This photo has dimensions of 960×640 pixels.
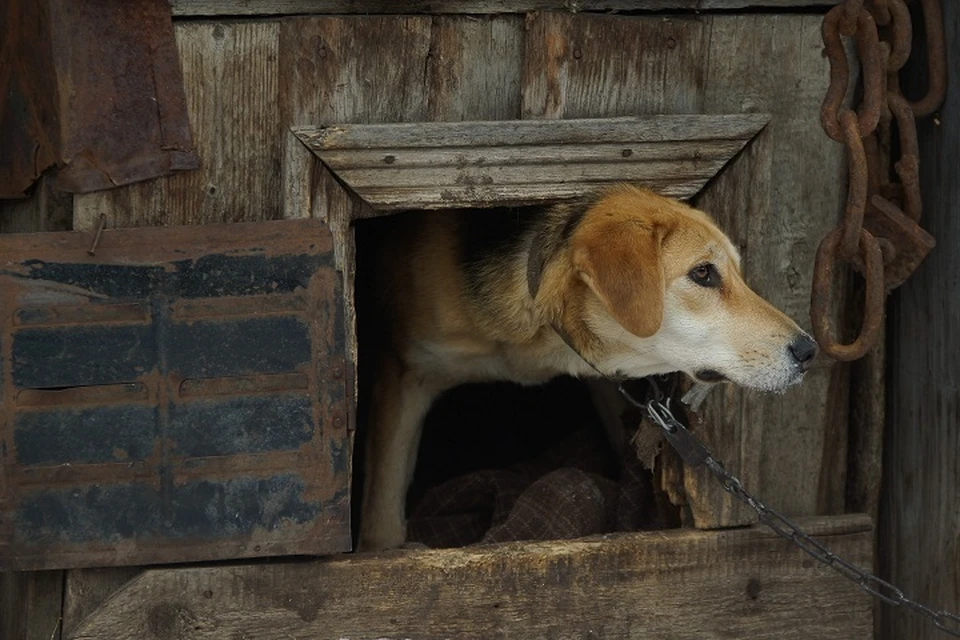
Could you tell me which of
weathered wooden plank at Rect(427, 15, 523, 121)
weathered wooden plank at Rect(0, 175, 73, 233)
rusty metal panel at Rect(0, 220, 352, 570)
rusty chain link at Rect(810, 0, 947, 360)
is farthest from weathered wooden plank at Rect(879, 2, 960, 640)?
weathered wooden plank at Rect(0, 175, 73, 233)

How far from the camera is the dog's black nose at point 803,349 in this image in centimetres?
387

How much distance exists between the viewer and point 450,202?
152 inches

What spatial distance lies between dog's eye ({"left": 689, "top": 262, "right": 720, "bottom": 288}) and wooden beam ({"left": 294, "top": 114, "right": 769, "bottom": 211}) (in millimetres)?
301

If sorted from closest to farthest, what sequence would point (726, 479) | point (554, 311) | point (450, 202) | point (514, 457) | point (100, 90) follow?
point (100, 90), point (450, 202), point (726, 479), point (554, 311), point (514, 457)

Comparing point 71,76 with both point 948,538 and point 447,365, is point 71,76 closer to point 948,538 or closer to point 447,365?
point 447,365

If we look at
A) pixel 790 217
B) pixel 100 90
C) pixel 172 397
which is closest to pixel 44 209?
pixel 100 90

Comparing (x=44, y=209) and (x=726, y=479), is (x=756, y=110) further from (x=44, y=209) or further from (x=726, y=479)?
(x=44, y=209)

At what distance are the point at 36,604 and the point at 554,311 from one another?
176 cm

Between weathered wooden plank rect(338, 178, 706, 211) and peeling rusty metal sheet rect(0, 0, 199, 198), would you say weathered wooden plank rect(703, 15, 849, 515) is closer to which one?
weathered wooden plank rect(338, 178, 706, 211)

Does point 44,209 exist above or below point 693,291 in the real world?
above

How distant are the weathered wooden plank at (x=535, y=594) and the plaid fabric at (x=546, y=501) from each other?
45cm

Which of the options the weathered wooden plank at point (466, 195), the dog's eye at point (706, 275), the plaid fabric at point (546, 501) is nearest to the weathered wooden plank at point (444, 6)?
the weathered wooden plank at point (466, 195)

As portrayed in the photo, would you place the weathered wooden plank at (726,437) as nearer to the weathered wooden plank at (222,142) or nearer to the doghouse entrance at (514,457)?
the doghouse entrance at (514,457)

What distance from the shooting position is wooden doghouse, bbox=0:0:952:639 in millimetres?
3762
